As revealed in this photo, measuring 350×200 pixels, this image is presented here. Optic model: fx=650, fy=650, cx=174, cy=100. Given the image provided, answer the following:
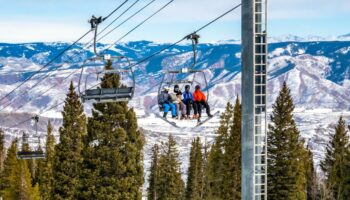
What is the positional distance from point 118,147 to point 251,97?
139ft

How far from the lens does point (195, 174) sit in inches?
3848

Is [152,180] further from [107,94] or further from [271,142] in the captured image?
[107,94]

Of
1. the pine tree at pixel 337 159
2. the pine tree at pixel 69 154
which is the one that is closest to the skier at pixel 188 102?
the pine tree at pixel 69 154

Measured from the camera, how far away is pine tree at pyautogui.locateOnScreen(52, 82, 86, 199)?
61.2 meters

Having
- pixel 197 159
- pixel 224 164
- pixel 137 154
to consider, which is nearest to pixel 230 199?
pixel 224 164

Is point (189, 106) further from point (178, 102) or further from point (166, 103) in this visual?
point (166, 103)

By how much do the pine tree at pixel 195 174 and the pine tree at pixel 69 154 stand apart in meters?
37.6

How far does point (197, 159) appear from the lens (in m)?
98.9

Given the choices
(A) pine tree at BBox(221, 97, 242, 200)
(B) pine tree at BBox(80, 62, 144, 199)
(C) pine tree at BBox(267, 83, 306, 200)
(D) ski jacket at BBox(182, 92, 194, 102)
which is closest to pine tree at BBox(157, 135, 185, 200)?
(A) pine tree at BBox(221, 97, 242, 200)

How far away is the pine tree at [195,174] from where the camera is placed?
97438mm

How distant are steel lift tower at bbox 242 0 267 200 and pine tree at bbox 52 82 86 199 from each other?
49.3 metres

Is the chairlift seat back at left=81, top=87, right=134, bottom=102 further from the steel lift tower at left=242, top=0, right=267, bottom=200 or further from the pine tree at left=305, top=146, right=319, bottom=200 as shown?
the pine tree at left=305, top=146, right=319, bottom=200

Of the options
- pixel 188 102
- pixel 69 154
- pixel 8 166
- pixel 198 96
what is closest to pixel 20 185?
pixel 8 166

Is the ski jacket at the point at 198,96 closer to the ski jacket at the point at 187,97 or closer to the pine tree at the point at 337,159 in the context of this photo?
the ski jacket at the point at 187,97
